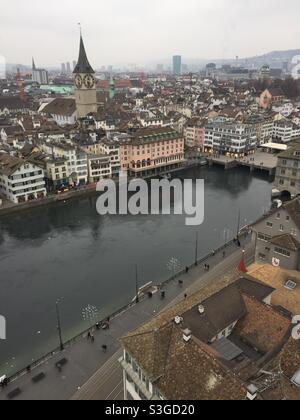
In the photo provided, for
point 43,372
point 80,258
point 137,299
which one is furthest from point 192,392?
point 80,258

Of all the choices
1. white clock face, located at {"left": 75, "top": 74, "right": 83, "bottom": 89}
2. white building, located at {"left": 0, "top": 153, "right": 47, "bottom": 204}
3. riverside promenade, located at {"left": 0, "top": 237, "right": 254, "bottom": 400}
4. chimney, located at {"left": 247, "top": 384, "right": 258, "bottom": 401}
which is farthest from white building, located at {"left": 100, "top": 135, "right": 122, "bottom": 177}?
chimney, located at {"left": 247, "top": 384, "right": 258, "bottom": 401}

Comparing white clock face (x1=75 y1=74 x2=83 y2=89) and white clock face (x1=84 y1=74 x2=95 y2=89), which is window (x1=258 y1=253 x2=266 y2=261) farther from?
white clock face (x1=75 y1=74 x2=83 y2=89)

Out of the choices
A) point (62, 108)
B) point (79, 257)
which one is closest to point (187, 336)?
point (79, 257)

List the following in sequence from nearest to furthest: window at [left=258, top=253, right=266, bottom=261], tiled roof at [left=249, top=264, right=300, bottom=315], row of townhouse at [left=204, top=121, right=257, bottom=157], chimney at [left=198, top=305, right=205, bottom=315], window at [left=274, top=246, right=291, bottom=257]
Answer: chimney at [left=198, top=305, right=205, bottom=315], tiled roof at [left=249, top=264, right=300, bottom=315], window at [left=274, top=246, right=291, bottom=257], window at [left=258, top=253, right=266, bottom=261], row of townhouse at [left=204, top=121, right=257, bottom=157]

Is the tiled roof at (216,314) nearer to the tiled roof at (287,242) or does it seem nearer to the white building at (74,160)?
the tiled roof at (287,242)

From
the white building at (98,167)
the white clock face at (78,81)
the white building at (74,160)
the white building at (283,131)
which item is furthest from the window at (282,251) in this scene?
the white clock face at (78,81)
